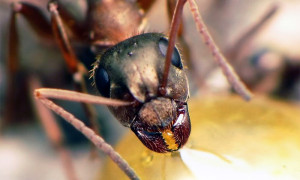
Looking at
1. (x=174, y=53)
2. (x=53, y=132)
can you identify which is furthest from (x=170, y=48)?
(x=53, y=132)

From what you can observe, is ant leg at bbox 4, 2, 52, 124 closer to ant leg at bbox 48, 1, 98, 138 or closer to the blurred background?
the blurred background

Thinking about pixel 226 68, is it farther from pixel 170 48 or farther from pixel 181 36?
pixel 181 36

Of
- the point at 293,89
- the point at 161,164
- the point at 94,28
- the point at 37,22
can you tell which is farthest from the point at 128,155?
the point at 293,89

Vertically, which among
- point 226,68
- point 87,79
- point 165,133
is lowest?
point 87,79

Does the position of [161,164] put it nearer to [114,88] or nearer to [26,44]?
[114,88]

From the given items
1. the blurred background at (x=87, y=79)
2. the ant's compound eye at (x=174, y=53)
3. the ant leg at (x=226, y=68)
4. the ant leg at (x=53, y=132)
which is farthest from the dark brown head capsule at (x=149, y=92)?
the ant leg at (x=53, y=132)

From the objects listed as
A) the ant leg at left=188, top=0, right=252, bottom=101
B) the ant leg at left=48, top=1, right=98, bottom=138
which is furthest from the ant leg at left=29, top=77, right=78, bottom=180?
the ant leg at left=188, top=0, right=252, bottom=101
